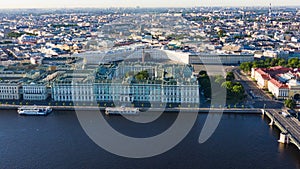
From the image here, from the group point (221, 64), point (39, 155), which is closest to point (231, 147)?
point (39, 155)

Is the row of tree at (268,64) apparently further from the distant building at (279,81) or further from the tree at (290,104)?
the tree at (290,104)

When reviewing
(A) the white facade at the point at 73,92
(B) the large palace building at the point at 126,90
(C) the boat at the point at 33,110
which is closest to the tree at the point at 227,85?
(B) the large palace building at the point at 126,90

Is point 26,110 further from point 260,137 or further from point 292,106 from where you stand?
point 292,106

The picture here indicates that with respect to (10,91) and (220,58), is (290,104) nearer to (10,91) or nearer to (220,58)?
(220,58)

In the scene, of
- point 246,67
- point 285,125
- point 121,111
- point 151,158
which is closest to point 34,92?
point 121,111

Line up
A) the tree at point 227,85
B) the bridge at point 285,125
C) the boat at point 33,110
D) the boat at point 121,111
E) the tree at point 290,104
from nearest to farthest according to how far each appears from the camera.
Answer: the bridge at point 285,125, the boat at point 121,111, the boat at point 33,110, the tree at point 290,104, the tree at point 227,85

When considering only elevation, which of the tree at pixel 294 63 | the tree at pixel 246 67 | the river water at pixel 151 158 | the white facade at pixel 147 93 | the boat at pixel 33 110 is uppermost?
the tree at pixel 294 63

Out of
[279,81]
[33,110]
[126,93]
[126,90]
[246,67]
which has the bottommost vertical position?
[33,110]
